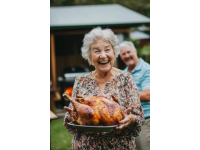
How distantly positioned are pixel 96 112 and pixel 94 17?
1075 cm

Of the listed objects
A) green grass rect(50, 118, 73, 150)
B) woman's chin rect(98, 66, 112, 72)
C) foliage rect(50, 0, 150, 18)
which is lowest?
green grass rect(50, 118, 73, 150)

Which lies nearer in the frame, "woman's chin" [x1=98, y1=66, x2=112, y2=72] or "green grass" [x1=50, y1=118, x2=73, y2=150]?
"woman's chin" [x1=98, y1=66, x2=112, y2=72]

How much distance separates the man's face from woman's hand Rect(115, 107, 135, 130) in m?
1.89

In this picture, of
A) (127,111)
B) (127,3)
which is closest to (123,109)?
(127,111)

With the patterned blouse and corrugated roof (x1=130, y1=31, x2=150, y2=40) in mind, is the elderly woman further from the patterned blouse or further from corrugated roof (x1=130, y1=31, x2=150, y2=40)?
corrugated roof (x1=130, y1=31, x2=150, y2=40)

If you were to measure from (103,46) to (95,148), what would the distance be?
2.90 ft

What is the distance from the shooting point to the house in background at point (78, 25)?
1141cm

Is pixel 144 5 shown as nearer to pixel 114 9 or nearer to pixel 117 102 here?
pixel 114 9

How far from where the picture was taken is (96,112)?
2006mm

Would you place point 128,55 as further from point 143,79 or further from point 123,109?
point 123,109

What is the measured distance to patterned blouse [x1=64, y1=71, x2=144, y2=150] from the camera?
2227 mm

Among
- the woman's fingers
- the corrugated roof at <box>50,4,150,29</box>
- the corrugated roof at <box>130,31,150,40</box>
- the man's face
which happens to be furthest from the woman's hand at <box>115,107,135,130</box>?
the corrugated roof at <box>130,31,150,40</box>

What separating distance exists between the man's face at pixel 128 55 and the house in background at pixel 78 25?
7.17 meters
